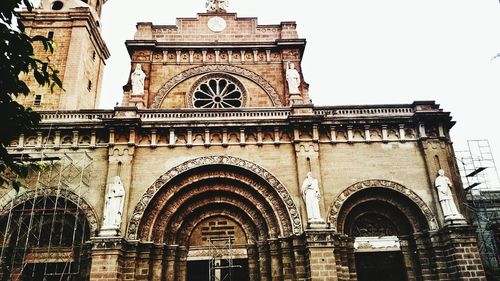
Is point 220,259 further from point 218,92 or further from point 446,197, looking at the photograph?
point 446,197

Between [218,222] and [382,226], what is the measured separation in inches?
294

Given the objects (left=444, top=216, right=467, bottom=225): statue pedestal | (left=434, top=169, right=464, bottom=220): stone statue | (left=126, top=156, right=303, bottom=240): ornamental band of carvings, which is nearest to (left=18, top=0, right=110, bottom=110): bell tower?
(left=126, top=156, right=303, bottom=240): ornamental band of carvings

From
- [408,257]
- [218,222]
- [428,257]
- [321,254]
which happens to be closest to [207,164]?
[218,222]

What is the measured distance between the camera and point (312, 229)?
1644cm

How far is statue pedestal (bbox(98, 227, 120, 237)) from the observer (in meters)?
A: 16.2

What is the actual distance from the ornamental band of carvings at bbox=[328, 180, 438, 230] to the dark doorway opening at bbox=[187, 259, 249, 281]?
4432 mm

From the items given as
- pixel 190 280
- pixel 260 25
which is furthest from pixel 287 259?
pixel 260 25

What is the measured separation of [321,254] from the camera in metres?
16.1

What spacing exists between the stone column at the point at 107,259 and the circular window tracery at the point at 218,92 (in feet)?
30.9

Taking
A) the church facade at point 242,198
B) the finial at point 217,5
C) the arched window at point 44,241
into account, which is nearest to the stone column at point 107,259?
the church facade at point 242,198

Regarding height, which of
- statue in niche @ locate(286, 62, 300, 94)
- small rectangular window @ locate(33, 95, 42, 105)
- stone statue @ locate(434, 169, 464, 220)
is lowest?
stone statue @ locate(434, 169, 464, 220)

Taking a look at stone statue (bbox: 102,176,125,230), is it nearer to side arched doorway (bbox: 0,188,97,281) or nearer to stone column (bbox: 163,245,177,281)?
side arched doorway (bbox: 0,188,97,281)

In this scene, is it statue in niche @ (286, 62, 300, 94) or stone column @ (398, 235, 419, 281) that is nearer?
stone column @ (398, 235, 419, 281)

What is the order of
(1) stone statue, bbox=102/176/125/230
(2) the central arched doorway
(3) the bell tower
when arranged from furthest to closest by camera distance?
(3) the bell tower → (2) the central arched doorway → (1) stone statue, bbox=102/176/125/230
